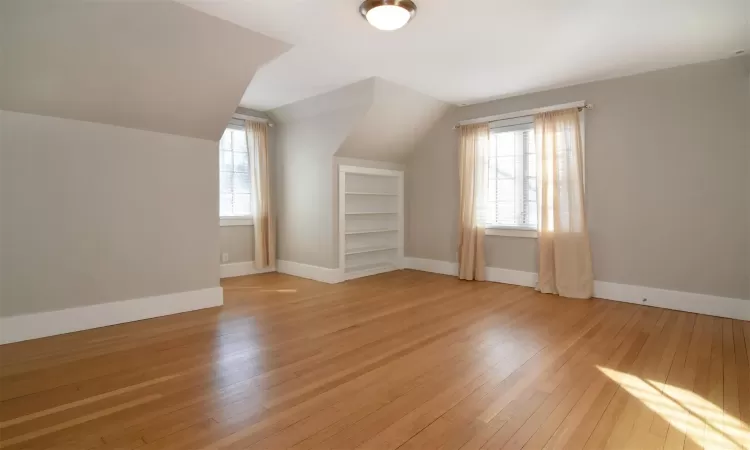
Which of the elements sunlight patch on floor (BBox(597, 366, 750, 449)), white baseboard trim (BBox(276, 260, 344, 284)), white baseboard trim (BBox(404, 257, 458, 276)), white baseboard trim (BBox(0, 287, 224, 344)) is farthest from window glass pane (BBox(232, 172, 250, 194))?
sunlight patch on floor (BBox(597, 366, 750, 449))

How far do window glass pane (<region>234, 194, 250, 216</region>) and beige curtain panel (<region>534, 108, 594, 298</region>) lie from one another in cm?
412

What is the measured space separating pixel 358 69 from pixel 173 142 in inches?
80.1

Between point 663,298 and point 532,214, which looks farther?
point 532,214

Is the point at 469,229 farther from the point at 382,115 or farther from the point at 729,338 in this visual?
the point at 729,338

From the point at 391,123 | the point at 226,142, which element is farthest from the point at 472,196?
the point at 226,142

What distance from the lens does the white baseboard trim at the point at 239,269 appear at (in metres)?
5.43

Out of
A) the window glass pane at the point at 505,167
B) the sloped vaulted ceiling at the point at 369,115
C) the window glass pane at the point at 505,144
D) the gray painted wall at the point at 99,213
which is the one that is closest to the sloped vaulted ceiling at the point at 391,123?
the sloped vaulted ceiling at the point at 369,115

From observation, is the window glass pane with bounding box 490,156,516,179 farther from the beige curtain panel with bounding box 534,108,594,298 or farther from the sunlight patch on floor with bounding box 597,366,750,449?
the sunlight patch on floor with bounding box 597,366,750,449

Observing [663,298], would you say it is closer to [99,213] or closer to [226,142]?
[99,213]

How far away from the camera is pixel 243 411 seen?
1.90 meters

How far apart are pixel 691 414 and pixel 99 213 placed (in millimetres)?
4383

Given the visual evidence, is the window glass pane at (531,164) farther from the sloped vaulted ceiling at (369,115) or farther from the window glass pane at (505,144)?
the sloped vaulted ceiling at (369,115)

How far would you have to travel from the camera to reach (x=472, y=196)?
16.9 ft

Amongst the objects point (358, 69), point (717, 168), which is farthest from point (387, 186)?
point (717, 168)
